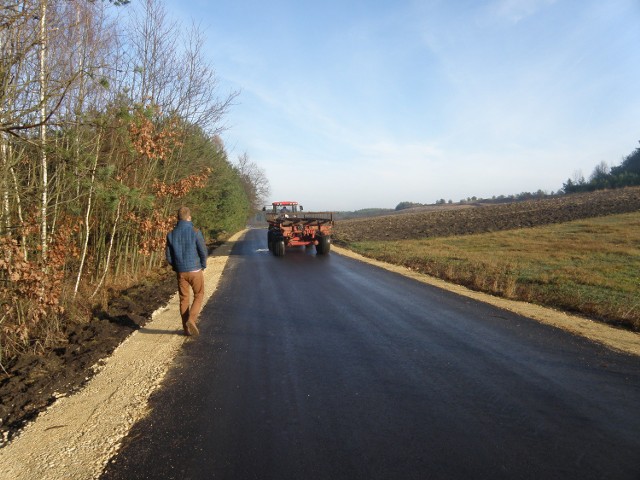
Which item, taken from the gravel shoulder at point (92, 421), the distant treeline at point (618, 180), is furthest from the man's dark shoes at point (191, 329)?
the distant treeline at point (618, 180)

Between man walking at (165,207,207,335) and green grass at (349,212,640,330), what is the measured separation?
22.2ft

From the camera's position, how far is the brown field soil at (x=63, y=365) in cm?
416

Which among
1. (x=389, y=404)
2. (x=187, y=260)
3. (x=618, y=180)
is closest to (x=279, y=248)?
(x=187, y=260)

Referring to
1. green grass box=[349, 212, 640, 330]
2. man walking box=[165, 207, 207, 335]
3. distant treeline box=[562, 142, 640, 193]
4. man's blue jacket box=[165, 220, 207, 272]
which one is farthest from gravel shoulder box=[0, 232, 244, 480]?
distant treeline box=[562, 142, 640, 193]

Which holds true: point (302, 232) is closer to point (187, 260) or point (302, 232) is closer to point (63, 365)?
point (187, 260)

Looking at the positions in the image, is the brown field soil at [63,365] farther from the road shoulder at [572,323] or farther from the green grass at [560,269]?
the green grass at [560,269]

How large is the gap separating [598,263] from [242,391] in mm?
15172

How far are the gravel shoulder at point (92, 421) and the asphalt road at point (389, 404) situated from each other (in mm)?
188

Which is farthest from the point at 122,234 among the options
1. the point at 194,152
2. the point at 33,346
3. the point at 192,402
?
the point at 192,402

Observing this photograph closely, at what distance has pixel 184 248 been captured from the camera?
21.0 ft

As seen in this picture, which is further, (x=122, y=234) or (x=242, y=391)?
(x=122, y=234)

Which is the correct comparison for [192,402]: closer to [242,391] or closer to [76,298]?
[242,391]

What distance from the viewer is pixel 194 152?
49.5 ft

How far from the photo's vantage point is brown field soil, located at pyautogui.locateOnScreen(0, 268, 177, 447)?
4164 mm
